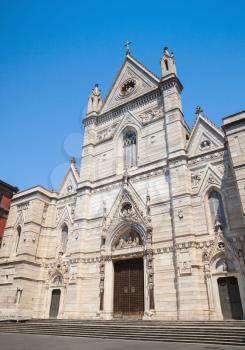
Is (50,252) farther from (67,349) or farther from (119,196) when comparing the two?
(67,349)

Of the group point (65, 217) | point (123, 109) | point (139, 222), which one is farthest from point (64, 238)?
point (123, 109)

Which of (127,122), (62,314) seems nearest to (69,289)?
(62,314)

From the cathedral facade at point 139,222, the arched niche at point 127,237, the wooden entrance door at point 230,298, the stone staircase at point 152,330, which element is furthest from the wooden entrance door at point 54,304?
the wooden entrance door at point 230,298

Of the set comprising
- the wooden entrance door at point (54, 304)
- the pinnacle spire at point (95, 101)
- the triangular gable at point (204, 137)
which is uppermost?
the pinnacle spire at point (95, 101)

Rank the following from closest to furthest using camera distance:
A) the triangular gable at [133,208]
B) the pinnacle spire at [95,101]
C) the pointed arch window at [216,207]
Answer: the pointed arch window at [216,207], the triangular gable at [133,208], the pinnacle spire at [95,101]

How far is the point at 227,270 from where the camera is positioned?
51.8 feet

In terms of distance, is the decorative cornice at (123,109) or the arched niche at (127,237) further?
the decorative cornice at (123,109)

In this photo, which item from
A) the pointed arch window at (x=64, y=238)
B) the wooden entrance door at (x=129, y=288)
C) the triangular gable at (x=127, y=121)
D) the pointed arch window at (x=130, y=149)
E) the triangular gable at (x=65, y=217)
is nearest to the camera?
the wooden entrance door at (x=129, y=288)

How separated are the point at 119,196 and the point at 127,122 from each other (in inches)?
303

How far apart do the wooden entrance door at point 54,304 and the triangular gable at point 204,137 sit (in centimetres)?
1570

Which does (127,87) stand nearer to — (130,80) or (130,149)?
(130,80)

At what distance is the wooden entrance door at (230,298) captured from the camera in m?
14.9

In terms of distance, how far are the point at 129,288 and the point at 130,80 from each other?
67.1 ft

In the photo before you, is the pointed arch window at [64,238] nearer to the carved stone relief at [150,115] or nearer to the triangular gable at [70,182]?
the triangular gable at [70,182]
